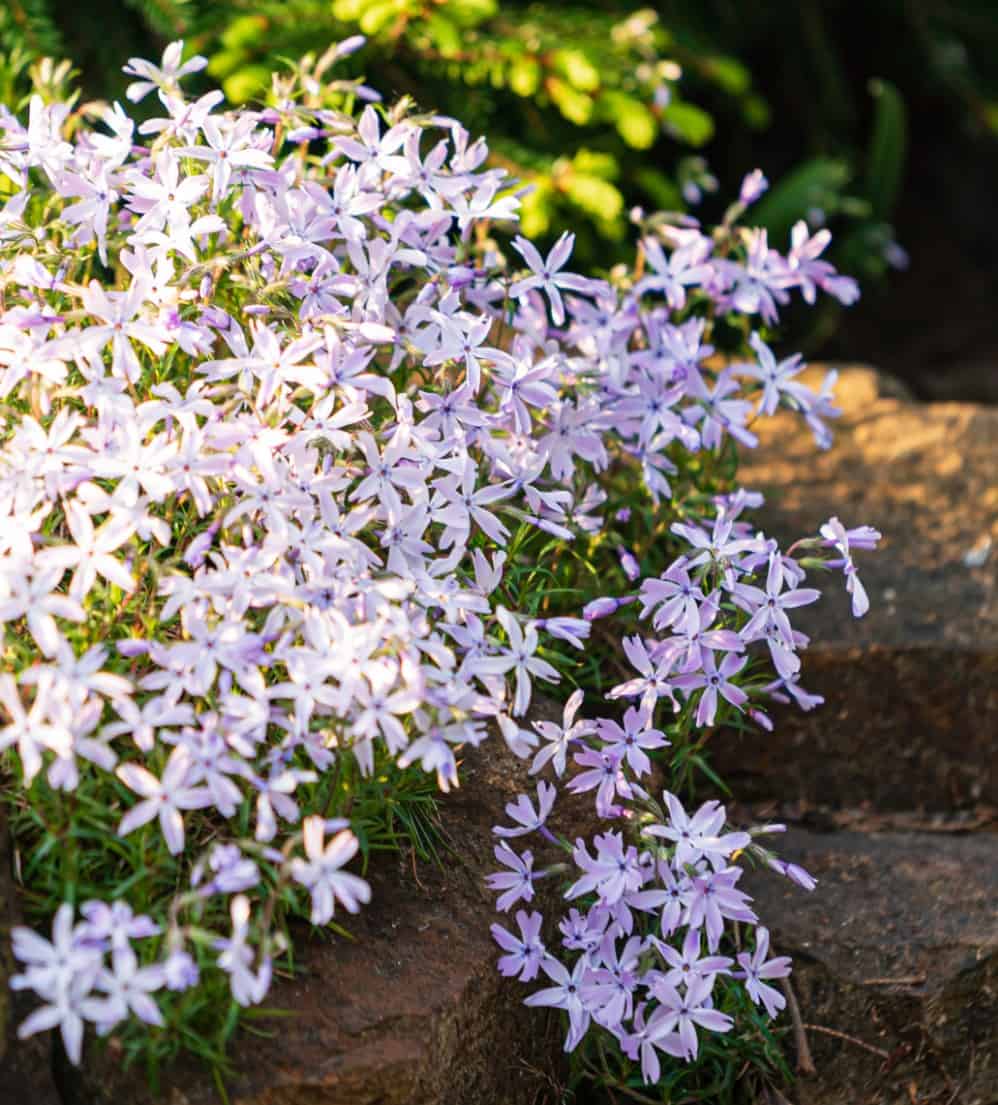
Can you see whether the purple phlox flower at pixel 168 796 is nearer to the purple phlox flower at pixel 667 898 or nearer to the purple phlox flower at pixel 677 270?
the purple phlox flower at pixel 667 898

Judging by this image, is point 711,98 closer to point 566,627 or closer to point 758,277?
point 758,277

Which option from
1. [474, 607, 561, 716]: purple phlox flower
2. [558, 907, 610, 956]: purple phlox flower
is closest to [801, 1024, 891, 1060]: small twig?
[558, 907, 610, 956]: purple phlox flower

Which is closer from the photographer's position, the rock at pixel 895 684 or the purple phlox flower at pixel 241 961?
the purple phlox flower at pixel 241 961

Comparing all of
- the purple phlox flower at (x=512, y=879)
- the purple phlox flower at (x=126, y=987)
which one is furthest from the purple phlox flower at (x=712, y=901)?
the purple phlox flower at (x=126, y=987)

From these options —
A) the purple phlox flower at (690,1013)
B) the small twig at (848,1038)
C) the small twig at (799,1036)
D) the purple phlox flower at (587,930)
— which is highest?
the purple phlox flower at (587,930)

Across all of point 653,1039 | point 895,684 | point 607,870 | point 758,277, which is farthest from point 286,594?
point 895,684

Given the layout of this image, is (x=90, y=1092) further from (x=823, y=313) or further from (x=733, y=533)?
(x=823, y=313)

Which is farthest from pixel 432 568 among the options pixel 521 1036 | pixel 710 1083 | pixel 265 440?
pixel 710 1083
